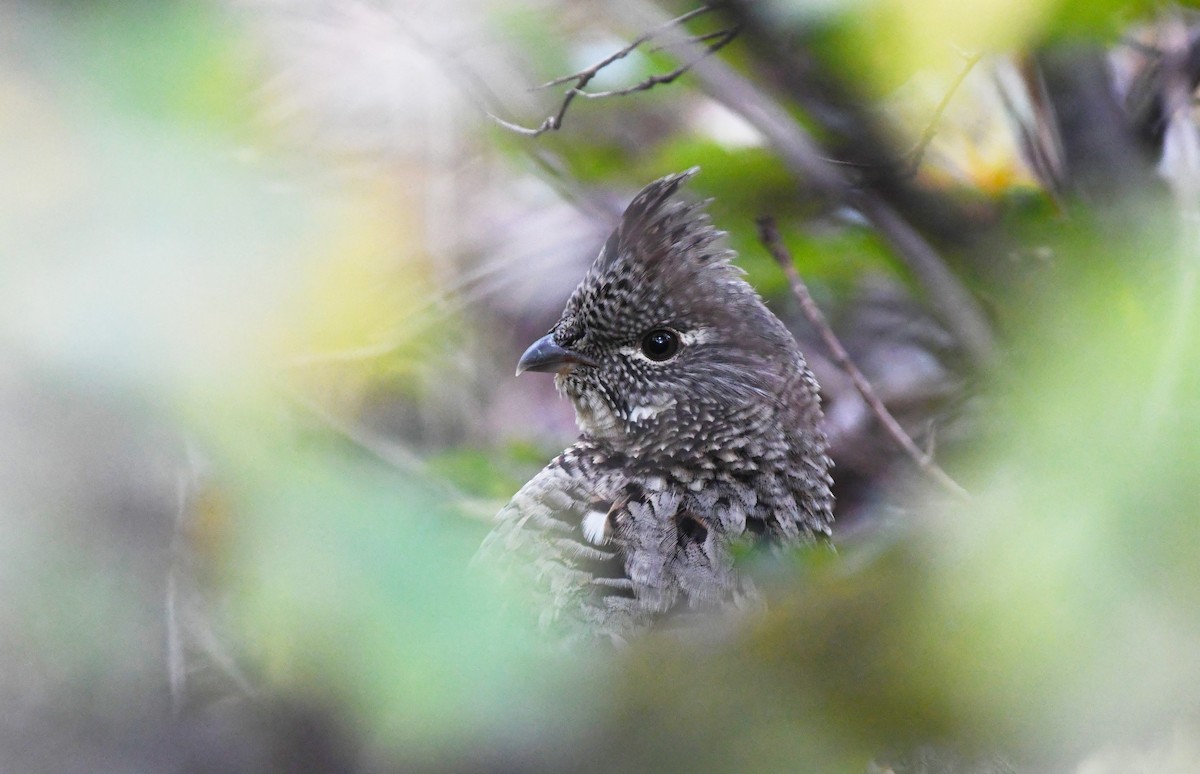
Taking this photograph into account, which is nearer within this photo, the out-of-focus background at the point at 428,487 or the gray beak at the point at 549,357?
the out-of-focus background at the point at 428,487

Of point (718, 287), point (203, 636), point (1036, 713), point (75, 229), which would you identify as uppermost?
point (718, 287)

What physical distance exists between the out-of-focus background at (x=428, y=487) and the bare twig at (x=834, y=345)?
18cm

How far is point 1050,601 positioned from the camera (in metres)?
0.29

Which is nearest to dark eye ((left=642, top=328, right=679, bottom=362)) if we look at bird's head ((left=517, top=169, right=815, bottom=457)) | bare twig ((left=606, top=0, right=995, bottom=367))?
bird's head ((left=517, top=169, right=815, bottom=457))

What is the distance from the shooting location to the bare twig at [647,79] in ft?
2.50

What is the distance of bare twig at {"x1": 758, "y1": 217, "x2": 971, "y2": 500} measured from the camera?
912 mm

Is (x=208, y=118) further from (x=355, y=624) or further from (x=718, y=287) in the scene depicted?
(x=718, y=287)

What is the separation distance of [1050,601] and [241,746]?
32 cm

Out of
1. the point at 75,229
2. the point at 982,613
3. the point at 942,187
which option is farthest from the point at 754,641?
the point at 942,187

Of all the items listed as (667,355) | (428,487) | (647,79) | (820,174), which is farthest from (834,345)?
(428,487)

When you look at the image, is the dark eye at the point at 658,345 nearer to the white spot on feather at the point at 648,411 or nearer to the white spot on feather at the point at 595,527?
the white spot on feather at the point at 648,411

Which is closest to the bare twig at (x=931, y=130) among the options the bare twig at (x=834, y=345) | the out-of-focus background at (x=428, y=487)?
the out-of-focus background at (x=428, y=487)

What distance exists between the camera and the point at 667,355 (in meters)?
1.08

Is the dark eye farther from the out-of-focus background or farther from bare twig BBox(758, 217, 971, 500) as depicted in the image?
A: the out-of-focus background
